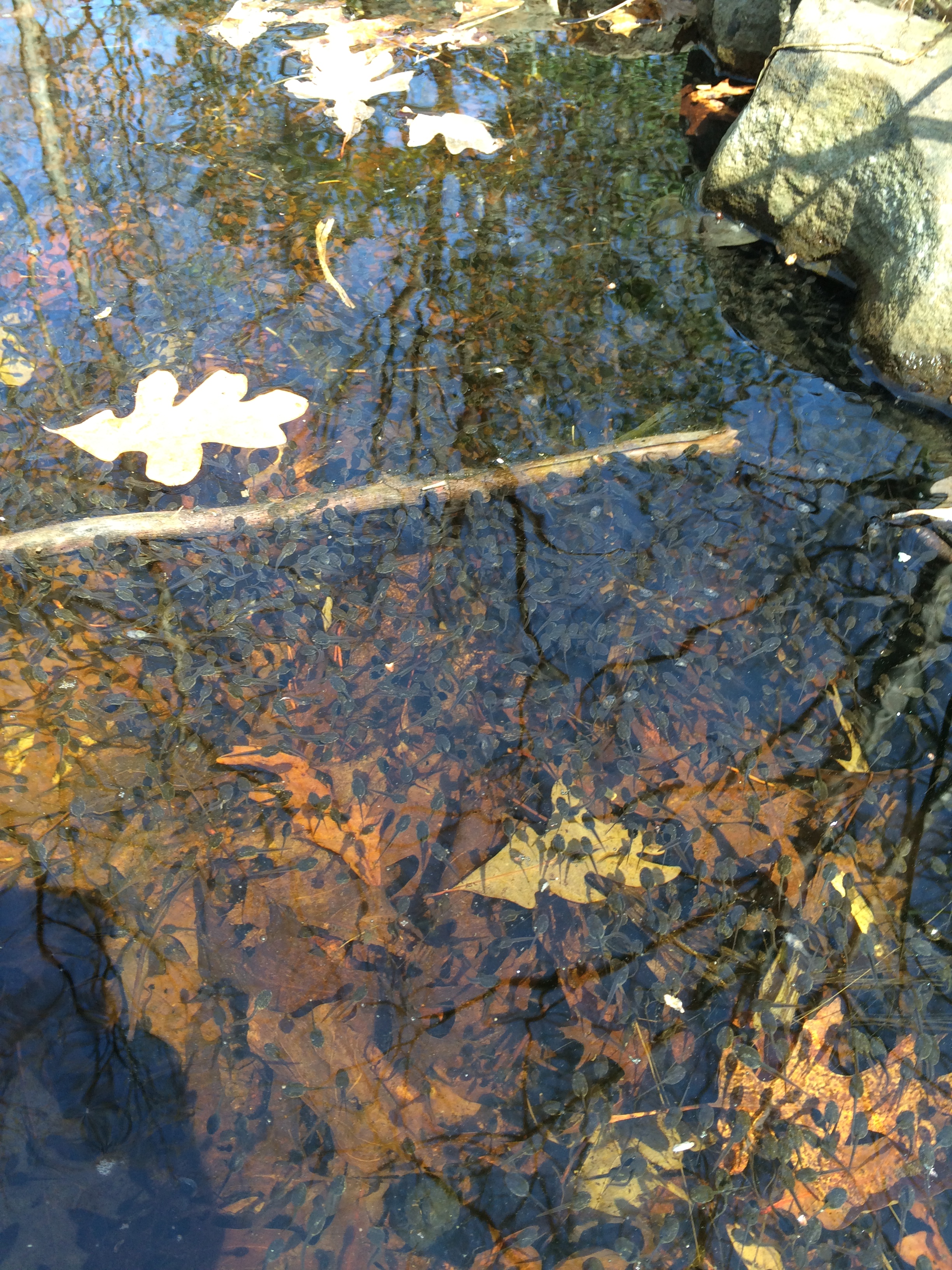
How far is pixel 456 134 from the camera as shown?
4.37 m

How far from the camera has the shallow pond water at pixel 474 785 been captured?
5.64ft

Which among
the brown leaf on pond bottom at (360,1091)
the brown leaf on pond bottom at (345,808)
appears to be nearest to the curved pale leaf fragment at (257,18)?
the brown leaf on pond bottom at (345,808)

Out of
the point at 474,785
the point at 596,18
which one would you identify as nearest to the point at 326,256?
the point at 474,785

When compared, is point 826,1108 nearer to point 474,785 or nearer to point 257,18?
point 474,785

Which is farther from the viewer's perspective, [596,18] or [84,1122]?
[596,18]

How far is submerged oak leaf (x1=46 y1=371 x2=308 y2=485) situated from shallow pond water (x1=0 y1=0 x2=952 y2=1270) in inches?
2.2

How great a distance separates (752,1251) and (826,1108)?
1.03ft

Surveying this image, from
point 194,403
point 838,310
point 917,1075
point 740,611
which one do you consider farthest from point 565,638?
point 838,310

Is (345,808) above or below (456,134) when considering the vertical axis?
below

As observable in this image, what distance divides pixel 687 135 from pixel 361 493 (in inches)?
121

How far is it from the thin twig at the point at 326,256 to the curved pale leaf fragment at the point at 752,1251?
3166 mm

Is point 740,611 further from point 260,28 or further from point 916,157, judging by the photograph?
point 260,28

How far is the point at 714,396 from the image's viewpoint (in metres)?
3.15

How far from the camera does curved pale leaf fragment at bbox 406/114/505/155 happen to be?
434cm
